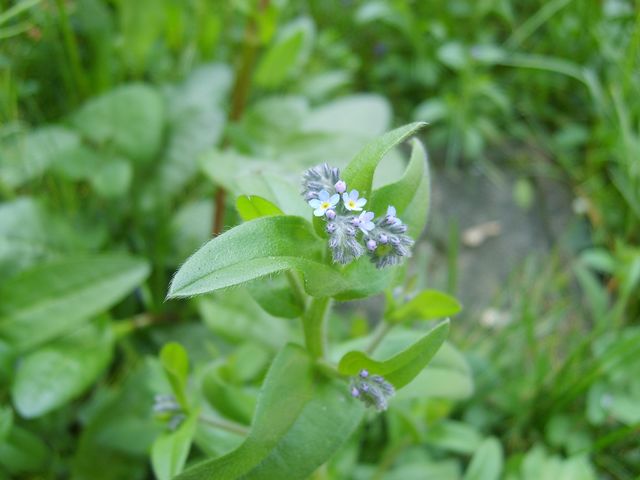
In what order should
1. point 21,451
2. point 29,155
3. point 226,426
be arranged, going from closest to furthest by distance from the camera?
point 226,426 → point 21,451 → point 29,155

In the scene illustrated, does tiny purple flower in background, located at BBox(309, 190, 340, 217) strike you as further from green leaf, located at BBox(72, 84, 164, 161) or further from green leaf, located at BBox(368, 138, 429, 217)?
green leaf, located at BBox(72, 84, 164, 161)

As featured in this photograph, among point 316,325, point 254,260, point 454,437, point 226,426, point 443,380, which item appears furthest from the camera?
point 454,437

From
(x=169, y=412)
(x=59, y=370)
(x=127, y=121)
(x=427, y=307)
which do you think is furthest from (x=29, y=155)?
(x=427, y=307)

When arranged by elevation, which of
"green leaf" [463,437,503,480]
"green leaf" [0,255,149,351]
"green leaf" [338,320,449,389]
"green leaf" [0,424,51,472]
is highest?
"green leaf" [0,255,149,351]

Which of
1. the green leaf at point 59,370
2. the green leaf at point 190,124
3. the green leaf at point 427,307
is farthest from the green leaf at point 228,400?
the green leaf at point 190,124

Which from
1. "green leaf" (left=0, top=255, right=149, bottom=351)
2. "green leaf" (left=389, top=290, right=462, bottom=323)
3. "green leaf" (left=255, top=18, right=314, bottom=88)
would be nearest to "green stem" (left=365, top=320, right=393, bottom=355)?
"green leaf" (left=389, top=290, right=462, bottom=323)

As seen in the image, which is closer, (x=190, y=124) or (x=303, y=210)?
(x=303, y=210)

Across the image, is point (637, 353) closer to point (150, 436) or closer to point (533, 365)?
point (533, 365)

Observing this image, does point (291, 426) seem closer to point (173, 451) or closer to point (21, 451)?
point (173, 451)

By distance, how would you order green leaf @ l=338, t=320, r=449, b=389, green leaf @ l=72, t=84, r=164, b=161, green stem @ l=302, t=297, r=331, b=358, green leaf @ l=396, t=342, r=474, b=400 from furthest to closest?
green leaf @ l=72, t=84, r=164, b=161 < green leaf @ l=396, t=342, r=474, b=400 < green stem @ l=302, t=297, r=331, b=358 < green leaf @ l=338, t=320, r=449, b=389
